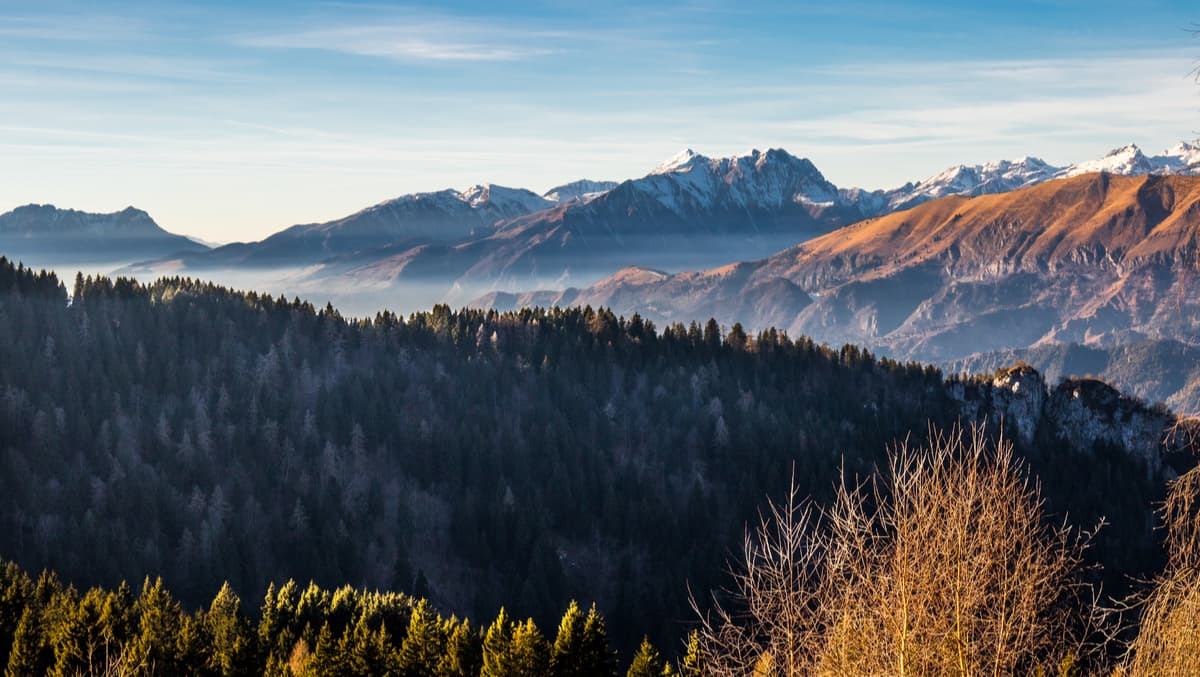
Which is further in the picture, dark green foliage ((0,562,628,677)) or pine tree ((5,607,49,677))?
dark green foliage ((0,562,628,677))

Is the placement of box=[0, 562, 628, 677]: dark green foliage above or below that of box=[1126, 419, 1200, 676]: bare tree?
below

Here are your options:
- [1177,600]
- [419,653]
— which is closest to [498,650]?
[419,653]

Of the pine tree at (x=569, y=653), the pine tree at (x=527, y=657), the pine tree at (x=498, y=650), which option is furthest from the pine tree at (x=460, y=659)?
the pine tree at (x=569, y=653)

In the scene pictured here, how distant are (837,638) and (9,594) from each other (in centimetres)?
7208

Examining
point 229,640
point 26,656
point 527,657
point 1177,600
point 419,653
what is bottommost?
point 229,640

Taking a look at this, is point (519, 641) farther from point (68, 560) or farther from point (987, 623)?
point (68, 560)


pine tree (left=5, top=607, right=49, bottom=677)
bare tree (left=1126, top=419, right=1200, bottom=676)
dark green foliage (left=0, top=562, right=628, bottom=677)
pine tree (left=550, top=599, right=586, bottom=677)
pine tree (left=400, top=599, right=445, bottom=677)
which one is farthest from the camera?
pine tree (left=400, top=599, right=445, bottom=677)

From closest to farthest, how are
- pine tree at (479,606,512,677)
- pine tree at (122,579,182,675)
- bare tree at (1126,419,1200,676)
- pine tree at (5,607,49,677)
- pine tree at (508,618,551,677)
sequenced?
1. bare tree at (1126,419,1200,676)
2. pine tree at (122,579,182,675)
3. pine tree at (5,607,49,677)
4. pine tree at (479,606,512,677)
5. pine tree at (508,618,551,677)

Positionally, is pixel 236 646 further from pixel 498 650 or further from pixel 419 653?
pixel 498 650

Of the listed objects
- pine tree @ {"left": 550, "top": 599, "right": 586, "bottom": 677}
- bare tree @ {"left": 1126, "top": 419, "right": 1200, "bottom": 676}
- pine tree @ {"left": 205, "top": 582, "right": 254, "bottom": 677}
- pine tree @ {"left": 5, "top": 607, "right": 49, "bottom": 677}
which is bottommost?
pine tree @ {"left": 205, "top": 582, "right": 254, "bottom": 677}

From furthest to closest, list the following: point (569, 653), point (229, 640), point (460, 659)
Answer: point (229, 640)
point (460, 659)
point (569, 653)

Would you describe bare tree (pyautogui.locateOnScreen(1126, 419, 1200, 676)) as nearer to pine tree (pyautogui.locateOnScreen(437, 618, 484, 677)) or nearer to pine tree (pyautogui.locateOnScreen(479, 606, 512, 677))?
pine tree (pyautogui.locateOnScreen(479, 606, 512, 677))

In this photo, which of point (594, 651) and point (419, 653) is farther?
point (419, 653)

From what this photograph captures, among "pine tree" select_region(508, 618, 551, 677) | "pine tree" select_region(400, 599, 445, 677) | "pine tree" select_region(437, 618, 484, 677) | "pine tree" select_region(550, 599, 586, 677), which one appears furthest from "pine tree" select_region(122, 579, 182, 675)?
"pine tree" select_region(550, 599, 586, 677)
